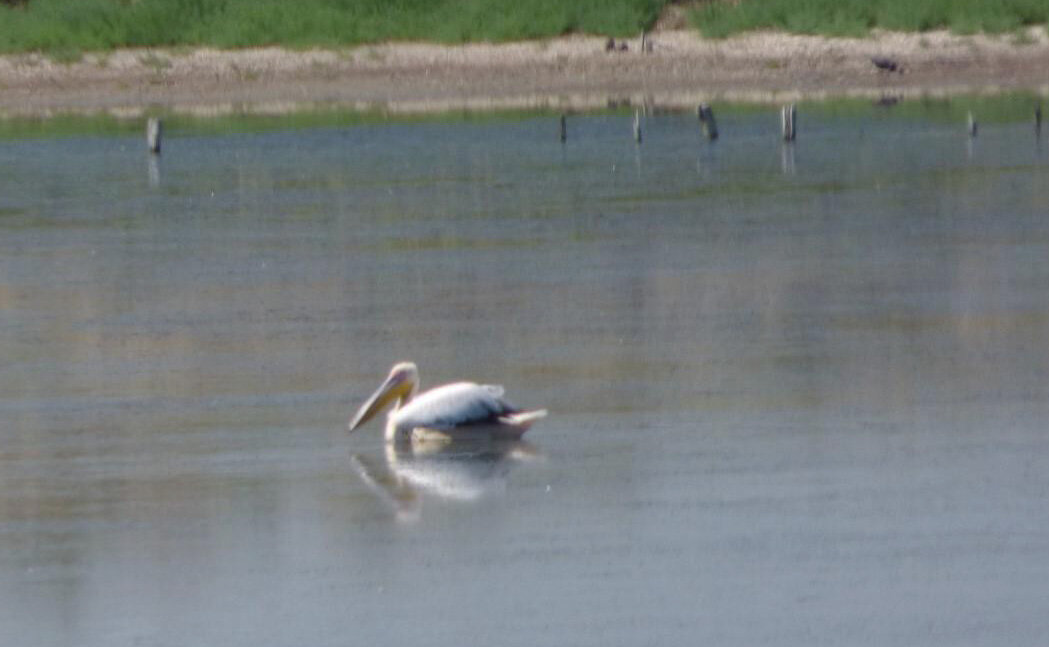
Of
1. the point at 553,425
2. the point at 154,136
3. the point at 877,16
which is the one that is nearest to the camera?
the point at 553,425

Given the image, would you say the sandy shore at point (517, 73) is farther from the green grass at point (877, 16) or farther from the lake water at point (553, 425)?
the lake water at point (553, 425)

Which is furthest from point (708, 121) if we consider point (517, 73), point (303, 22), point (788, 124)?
point (303, 22)

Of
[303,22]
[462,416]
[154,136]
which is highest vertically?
[303,22]

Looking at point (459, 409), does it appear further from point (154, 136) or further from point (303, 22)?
point (303, 22)

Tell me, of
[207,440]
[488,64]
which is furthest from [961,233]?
[488,64]

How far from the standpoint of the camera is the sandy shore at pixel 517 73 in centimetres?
4672

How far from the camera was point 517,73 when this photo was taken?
161 feet

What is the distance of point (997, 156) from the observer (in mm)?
28812

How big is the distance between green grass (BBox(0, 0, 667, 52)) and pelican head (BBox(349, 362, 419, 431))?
3903cm

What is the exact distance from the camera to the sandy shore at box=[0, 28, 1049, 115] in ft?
153

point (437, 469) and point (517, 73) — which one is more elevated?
point (517, 73)

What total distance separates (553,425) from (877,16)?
3855 cm

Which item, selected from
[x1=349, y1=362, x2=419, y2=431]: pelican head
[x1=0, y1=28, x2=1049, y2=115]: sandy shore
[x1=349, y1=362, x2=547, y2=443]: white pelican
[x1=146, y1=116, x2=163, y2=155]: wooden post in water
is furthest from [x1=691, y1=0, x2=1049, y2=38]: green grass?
[x1=349, y1=362, x2=547, y2=443]: white pelican

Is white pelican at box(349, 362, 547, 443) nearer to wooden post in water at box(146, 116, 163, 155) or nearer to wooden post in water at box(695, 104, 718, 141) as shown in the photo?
wooden post in water at box(695, 104, 718, 141)
